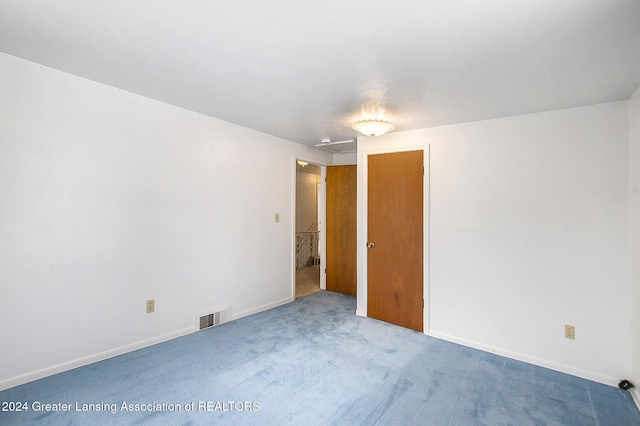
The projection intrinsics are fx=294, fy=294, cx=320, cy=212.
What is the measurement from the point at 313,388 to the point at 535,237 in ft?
7.92

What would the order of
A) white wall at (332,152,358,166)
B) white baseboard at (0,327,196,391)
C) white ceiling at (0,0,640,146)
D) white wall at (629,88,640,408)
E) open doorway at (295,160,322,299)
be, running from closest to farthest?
1. white ceiling at (0,0,640,146)
2. white baseboard at (0,327,196,391)
3. white wall at (629,88,640,408)
4. white wall at (332,152,358,166)
5. open doorway at (295,160,322,299)

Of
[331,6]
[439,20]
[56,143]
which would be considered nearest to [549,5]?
[439,20]

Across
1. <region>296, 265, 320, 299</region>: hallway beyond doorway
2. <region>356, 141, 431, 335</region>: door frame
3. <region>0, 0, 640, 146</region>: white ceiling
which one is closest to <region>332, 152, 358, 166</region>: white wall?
<region>356, 141, 431, 335</region>: door frame

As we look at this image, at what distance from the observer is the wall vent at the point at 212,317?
3.27m

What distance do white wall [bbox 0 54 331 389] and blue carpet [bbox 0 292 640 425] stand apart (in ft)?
0.90

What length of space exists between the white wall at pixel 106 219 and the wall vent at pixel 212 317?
0.07 meters

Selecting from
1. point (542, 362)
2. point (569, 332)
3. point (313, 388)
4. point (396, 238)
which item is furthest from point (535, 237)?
point (313, 388)

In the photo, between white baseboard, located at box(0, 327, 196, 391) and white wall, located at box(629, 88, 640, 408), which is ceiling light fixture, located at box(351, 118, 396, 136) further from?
white baseboard, located at box(0, 327, 196, 391)

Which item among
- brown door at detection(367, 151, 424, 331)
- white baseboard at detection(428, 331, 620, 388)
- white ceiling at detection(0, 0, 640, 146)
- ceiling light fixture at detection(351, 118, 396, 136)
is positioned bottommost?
white baseboard at detection(428, 331, 620, 388)

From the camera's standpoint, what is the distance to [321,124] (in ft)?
11.2

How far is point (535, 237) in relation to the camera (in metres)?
2.77

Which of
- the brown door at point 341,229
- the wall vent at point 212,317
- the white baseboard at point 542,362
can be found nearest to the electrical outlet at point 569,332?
the white baseboard at point 542,362

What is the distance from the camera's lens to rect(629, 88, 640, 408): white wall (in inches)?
88.1

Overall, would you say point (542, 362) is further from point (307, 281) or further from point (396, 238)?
point (307, 281)
